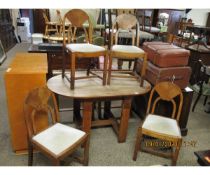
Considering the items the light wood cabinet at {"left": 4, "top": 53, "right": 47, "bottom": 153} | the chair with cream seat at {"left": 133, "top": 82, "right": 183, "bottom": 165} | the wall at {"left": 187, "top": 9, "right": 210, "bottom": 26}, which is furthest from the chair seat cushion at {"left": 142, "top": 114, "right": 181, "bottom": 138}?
the wall at {"left": 187, "top": 9, "right": 210, "bottom": 26}

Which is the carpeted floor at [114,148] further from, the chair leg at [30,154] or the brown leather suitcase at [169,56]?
the brown leather suitcase at [169,56]

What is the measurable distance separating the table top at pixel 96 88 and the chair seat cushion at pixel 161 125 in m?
0.27

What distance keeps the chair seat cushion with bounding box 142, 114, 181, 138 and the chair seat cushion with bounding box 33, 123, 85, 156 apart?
2.05ft

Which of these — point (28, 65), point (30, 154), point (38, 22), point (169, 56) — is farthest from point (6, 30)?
point (169, 56)

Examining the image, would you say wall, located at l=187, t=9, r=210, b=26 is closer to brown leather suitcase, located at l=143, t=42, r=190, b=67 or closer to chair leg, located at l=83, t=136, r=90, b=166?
brown leather suitcase, located at l=143, t=42, r=190, b=67

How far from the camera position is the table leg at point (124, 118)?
2.08 meters

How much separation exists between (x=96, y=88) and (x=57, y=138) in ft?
2.05

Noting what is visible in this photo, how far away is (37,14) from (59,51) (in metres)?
4.82

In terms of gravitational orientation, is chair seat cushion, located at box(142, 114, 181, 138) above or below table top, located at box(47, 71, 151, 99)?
below

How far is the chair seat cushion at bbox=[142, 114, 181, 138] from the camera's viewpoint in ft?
6.07

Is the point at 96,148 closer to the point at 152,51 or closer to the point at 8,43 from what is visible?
the point at 152,51

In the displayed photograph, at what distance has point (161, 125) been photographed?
76.2 inches

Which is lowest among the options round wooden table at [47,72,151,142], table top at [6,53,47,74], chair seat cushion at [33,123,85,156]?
chair seat cushion at [33,123,85,156]

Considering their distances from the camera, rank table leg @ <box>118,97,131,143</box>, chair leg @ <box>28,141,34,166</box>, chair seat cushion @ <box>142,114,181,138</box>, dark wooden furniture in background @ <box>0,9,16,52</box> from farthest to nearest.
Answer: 1. dark wooden furniture in background @ <box>0,9,16,52</box>
2. table leg @ <box>118,97,131,143</box>
3. chair seat cushion @ <box>142,114,181,138</box>
4. chair leg @ <box>28,141,34,166</box>
